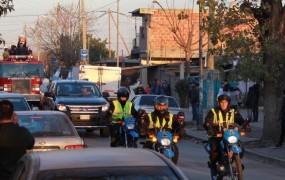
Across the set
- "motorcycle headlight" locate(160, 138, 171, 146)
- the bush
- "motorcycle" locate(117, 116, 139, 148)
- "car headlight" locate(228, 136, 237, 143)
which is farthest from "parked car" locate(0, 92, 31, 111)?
the bush

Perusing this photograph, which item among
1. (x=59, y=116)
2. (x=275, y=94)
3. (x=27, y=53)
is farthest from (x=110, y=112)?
(x=27, y=53)

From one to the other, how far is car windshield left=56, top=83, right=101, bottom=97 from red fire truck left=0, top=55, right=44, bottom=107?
11.4m

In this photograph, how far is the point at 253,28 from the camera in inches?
783

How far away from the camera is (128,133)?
571 inches

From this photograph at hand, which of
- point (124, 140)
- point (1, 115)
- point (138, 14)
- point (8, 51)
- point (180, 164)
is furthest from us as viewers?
point (138, 14)

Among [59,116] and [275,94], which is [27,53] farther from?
[59,116]

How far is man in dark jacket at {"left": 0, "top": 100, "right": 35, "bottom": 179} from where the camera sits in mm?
8688

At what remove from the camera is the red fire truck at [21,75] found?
36781mm

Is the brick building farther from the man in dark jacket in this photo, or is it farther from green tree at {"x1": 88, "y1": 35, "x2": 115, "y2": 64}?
the man in dark jacket

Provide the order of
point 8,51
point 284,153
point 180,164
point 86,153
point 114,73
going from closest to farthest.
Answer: point 86,153, point 180,164, point 284,153, point 8,51, point 114,73

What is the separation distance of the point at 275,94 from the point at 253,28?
6.74ft

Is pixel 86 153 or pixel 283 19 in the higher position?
pixel 283 19

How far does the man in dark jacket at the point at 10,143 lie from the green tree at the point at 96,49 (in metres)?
81.8

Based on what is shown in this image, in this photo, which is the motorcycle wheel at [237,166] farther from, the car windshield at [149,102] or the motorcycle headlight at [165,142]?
the car windshield at [149,102]
